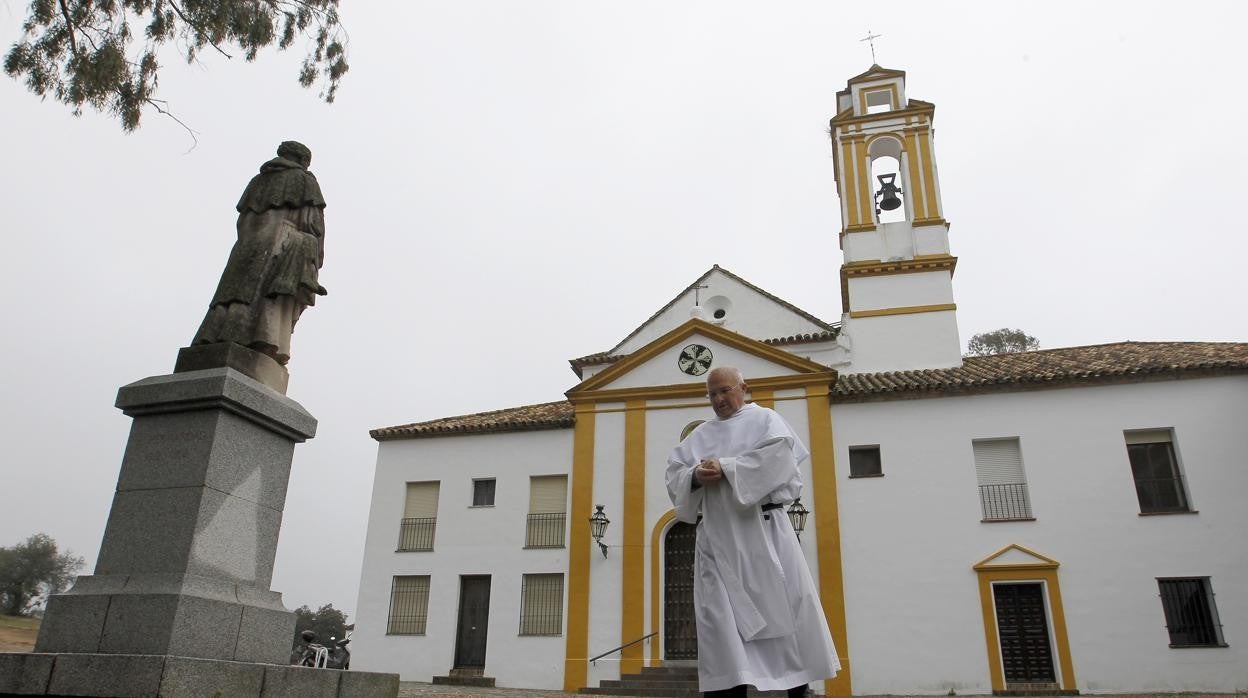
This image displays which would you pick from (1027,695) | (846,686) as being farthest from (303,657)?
(1027,695)

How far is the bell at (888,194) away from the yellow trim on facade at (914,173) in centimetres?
47

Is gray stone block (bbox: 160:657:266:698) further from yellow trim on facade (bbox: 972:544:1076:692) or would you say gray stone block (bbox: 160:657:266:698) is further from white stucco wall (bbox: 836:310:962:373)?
white stucco wall (bbox: 836:310:962:373)

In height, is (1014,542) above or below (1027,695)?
above

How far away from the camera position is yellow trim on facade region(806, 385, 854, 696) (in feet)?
51.4

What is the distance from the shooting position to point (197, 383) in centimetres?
530

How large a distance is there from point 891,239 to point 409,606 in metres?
15.7

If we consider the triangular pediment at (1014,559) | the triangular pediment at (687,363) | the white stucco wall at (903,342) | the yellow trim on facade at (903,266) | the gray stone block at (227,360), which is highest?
the yellow trim on facade at (903,266)

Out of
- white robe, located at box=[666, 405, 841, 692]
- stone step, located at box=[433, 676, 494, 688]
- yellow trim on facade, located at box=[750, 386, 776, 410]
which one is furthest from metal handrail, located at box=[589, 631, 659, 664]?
white robe, located at box=[666, 405, 841, 692]

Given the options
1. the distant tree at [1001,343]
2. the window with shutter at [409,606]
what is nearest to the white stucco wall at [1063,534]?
the window with shutter at [409,606]

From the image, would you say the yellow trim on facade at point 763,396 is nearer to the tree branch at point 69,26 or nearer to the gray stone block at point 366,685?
the gray stone block at point 366,685

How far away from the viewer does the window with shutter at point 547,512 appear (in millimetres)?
18328

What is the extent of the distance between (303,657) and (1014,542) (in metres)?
13.0

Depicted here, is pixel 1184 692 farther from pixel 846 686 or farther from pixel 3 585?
pixel 3 585

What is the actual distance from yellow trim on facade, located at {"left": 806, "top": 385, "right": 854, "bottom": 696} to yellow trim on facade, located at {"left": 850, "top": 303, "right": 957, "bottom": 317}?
4312mm
